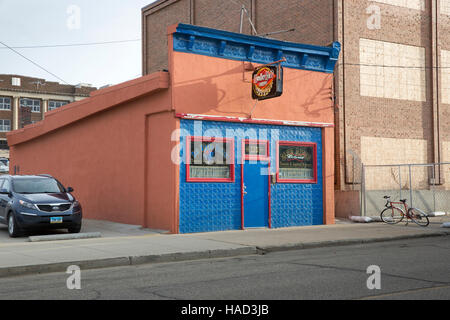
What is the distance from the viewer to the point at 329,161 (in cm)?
1753

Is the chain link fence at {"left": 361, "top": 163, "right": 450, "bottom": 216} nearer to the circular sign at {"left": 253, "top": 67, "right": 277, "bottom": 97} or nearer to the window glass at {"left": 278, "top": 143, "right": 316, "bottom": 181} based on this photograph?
the window glass at {"left": 278, "top": 143, "right": 316, "bottom": 181}

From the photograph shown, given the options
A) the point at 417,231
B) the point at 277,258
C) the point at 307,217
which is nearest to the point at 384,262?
the point at 277,258

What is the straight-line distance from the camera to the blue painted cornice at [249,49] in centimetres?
1496

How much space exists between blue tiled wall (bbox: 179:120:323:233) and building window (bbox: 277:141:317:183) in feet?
0.52

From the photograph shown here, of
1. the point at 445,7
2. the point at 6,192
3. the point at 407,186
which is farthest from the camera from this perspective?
the point at 445,7

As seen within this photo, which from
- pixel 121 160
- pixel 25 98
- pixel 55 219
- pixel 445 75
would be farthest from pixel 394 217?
pixel 25 98

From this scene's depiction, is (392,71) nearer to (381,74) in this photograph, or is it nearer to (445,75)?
(381,74)

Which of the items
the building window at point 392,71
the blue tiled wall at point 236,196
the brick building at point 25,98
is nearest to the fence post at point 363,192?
the blue tiled wall at point 236,196

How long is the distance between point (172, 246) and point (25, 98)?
223 feet

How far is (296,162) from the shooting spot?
1705 cm

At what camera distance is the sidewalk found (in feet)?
31.3

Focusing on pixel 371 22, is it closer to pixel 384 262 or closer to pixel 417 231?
pixel 417 231

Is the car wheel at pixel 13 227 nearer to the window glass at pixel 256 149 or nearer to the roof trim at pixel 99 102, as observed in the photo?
the roof trim at pixel 99 102
